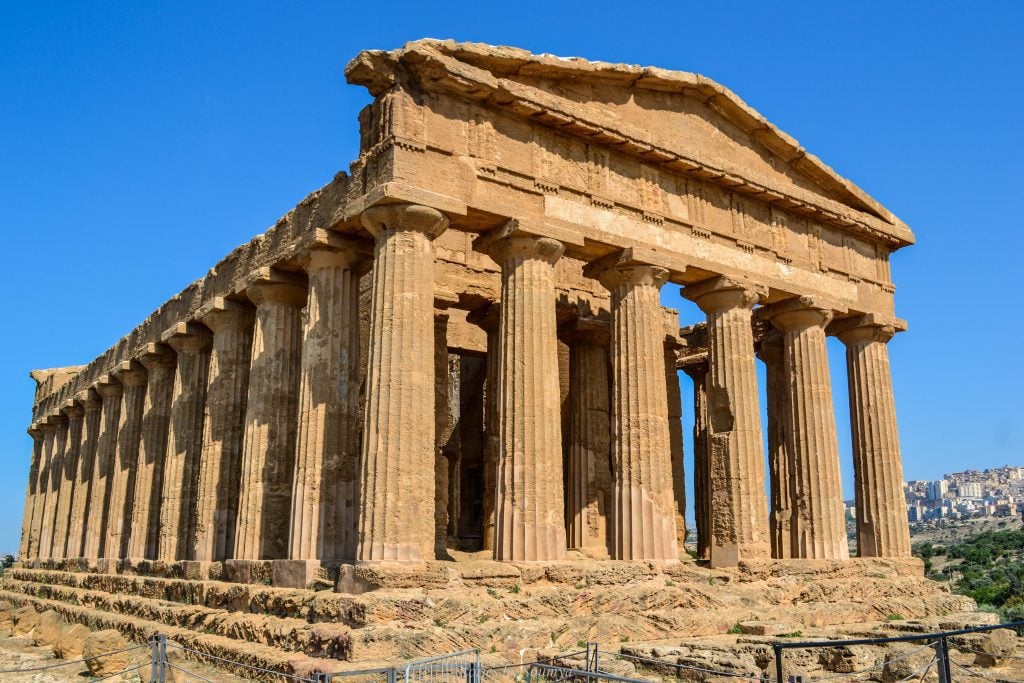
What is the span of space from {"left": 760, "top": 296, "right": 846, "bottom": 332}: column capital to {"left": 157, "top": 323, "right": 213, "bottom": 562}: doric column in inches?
541

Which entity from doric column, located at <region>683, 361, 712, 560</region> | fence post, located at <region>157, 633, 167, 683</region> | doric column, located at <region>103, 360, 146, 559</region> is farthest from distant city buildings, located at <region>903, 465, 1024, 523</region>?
fence post, located at <region>157, 633, 167, 683</region>

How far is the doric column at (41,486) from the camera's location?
1491 inches

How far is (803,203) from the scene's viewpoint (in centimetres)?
2167

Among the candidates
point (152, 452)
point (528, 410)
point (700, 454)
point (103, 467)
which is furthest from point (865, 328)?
point (103, 467)

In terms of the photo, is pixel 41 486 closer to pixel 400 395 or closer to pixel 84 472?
pixel 84 472

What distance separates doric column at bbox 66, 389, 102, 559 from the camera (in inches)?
1217

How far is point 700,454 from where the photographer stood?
2733 cm

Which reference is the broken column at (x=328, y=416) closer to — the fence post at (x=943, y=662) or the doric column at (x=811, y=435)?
the doric column at (x=811, y=435)

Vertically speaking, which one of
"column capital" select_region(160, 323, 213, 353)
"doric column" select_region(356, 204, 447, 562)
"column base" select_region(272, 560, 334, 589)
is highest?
"column capital" select_region(160, 323, 213, 353)

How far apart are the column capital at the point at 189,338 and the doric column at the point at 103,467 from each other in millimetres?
6855

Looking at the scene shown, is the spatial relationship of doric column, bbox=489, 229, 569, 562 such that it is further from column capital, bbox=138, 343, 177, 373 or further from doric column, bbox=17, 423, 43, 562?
doric column, bbox=17, 423, 43, 562

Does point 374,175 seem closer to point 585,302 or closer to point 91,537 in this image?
point 585,302

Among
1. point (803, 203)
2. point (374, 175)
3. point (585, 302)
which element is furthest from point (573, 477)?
point (374, 175)

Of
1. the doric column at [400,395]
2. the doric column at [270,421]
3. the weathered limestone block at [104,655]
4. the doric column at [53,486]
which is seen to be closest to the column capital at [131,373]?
the doric column at [270,421]
